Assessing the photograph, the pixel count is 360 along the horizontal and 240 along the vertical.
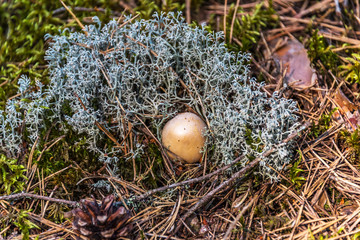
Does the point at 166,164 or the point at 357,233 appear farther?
the point at 166,164

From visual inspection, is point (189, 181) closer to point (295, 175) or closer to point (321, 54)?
point (295, 175)

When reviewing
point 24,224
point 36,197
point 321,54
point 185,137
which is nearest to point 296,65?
point 321,54

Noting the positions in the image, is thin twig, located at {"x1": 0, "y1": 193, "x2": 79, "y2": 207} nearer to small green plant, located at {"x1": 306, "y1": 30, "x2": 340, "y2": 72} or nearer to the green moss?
the green moss

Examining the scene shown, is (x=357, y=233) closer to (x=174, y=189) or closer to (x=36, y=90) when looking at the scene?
(x=174, y=189)


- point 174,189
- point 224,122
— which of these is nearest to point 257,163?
point 224,122

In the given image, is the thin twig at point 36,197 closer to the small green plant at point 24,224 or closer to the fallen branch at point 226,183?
the small green plant at point 24,224

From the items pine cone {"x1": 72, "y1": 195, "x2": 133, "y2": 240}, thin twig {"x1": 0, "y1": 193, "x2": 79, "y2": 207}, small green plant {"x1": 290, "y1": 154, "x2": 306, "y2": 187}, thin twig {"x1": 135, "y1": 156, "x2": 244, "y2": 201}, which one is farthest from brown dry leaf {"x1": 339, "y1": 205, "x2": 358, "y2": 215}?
thin twig {"x1": 0, "y1": 193, "x2": 79, "y2": 207}

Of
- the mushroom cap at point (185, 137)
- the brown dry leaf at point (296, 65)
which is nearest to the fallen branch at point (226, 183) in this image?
the mushroom cap at point (185, 137)
